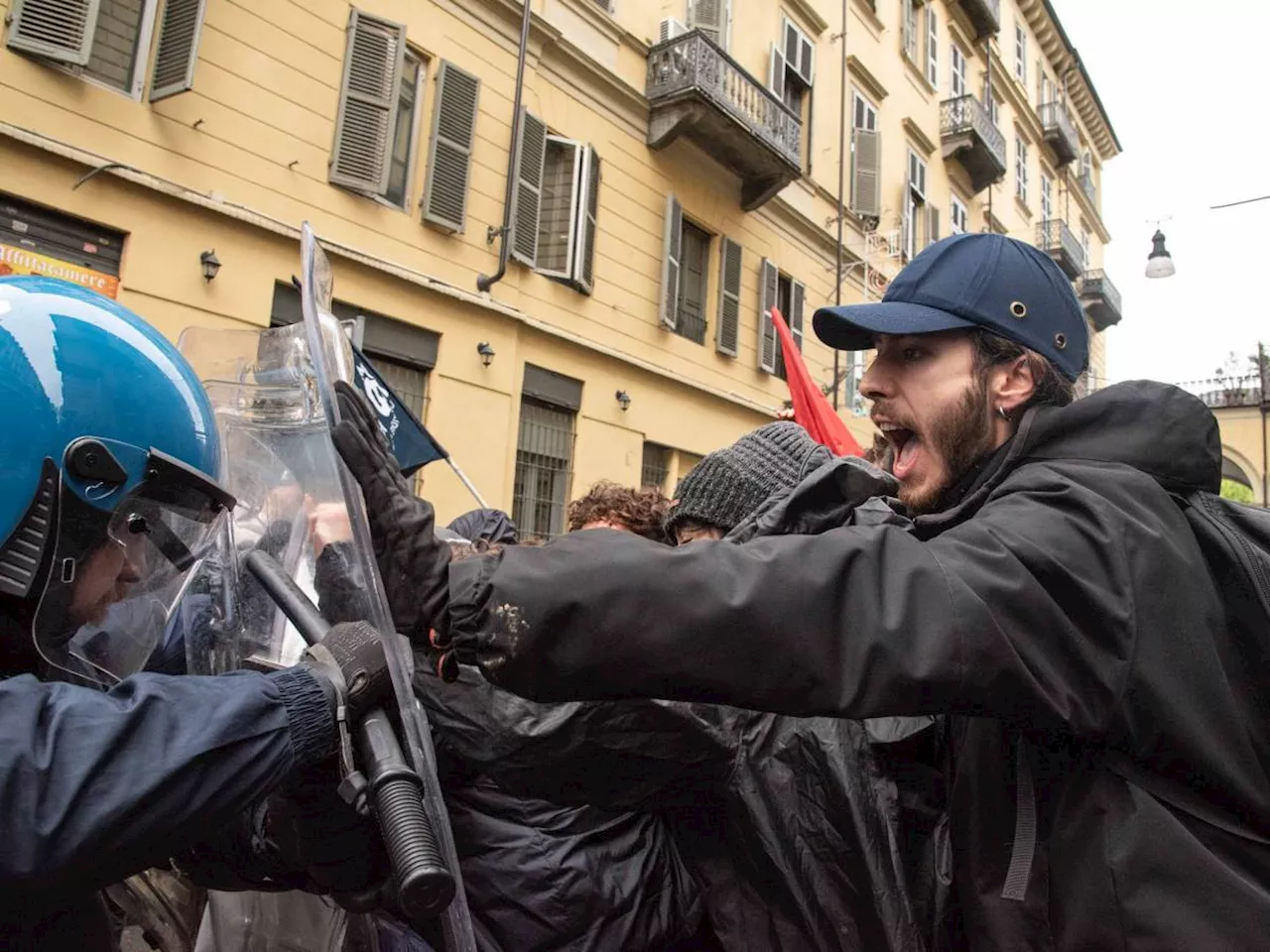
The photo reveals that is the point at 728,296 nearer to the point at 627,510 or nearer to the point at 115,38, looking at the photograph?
the point at 115,38

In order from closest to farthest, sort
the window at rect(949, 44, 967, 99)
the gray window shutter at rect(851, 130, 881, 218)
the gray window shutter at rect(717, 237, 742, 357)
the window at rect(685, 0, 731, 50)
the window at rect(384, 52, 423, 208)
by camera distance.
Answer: the window at rect(384, 52, 423, 208) < the window at rect(685, 0, 731, 50) < the gray window shutter at rect(717, 237, 742, 357) < the gray window shutter at rect(851, 130, 881, 218) < the window at rect(949, 44, 967, 99)

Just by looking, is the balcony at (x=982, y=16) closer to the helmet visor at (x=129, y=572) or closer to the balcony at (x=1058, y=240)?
the balcony at (x=1058, y=240)

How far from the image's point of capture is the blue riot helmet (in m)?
1.27

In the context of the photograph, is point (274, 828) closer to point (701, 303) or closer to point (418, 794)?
point (418, 794)

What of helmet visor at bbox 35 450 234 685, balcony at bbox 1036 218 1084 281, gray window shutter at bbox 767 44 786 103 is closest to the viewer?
helmet visor at bbox 35 450 234 685

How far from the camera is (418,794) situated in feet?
3.59

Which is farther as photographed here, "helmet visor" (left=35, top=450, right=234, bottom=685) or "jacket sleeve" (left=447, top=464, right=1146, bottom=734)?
"helmet visor" (left=35, top=450, right=234, bottom=685)

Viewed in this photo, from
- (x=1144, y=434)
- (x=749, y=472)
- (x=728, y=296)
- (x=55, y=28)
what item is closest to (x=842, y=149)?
(x=728, y=296)

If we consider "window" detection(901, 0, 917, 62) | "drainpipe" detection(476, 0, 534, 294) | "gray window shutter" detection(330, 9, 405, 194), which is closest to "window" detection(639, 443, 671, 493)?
"drainpipe" detection(476, 0, 534, 294)

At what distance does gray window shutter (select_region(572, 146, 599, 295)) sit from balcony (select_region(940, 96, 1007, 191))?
1084cm

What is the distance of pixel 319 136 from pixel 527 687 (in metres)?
7.78

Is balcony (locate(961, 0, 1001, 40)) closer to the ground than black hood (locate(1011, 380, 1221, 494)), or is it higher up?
higher up

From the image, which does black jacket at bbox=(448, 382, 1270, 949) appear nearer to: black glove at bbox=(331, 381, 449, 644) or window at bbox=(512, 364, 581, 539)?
black glove at bbox=(331, 381, 449, 644)

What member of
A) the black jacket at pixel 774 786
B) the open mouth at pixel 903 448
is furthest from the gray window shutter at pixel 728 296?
the black jacket at pixel 774 786
